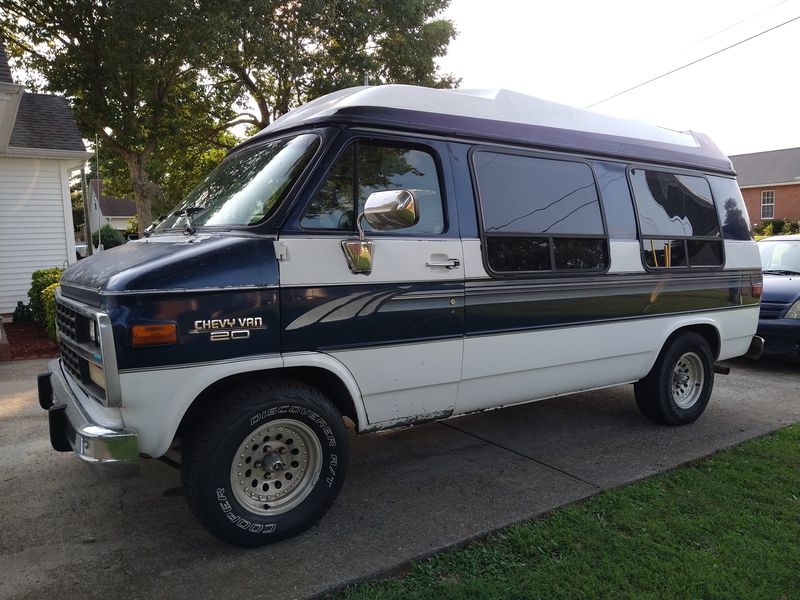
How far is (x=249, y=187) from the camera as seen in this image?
3.83 m

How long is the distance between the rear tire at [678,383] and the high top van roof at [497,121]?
171 cm

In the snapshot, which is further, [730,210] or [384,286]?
[730,210]

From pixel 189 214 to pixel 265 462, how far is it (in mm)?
1736

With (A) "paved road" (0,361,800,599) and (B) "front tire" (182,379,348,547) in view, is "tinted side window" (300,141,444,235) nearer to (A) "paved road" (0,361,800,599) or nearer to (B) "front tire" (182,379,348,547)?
(B) "front tire" (182,379,348,547)

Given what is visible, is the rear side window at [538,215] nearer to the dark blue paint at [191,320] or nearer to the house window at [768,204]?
the dark blue paint at [191,320]

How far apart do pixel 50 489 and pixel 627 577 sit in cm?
376

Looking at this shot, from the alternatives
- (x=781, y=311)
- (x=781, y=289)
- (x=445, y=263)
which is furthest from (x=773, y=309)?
(x=445, y=263)

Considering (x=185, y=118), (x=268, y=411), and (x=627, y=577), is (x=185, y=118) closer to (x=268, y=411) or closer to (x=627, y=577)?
(x=268, y=411)

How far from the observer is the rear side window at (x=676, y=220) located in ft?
17.3

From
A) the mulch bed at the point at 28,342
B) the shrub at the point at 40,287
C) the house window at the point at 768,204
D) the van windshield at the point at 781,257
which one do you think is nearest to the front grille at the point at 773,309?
the van windshield at the point at 781,257

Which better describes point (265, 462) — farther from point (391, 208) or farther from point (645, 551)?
point (645, 551)

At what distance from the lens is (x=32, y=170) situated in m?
13.5

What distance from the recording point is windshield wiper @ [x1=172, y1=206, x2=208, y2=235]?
147 inches

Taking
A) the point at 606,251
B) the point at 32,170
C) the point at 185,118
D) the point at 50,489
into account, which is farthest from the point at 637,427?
the point at 185,118
